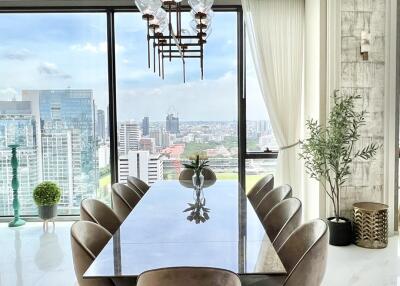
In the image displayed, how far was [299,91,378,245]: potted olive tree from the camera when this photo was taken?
12.7 feet

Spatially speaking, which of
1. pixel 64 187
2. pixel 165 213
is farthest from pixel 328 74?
pixel 64 187

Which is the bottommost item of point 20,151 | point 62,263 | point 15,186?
point 62,263

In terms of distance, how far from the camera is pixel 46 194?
4781 mm

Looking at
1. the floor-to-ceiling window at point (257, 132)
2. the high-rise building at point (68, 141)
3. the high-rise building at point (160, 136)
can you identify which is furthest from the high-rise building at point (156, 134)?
the floor-to-ceiling window at point (257, 132)

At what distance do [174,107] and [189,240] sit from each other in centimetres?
338

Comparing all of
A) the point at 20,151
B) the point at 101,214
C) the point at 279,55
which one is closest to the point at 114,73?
the point at 20,151

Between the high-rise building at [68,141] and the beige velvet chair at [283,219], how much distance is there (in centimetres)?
323

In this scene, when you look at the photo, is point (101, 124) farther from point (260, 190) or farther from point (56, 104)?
point (260, 190)

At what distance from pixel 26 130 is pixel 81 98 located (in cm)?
90

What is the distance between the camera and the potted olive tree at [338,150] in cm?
387

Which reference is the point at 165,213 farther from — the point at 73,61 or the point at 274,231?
the point at 73,61

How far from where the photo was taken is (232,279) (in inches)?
55.7

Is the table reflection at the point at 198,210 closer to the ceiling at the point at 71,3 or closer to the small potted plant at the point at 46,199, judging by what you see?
the small potted plant at the point at 46,199

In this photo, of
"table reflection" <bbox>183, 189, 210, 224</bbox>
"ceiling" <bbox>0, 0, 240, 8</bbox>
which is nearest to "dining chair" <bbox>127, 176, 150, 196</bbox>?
"table reflection" <bbox>183, 189, 210, 224</bbox>
